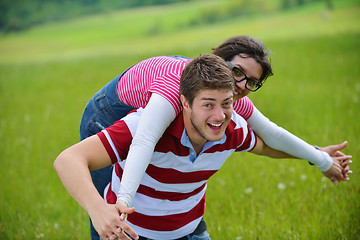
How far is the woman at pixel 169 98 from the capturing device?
241cm

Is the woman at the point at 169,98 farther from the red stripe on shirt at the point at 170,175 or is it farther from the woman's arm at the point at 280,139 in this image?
the red stripe on shirt at the point at 170,175

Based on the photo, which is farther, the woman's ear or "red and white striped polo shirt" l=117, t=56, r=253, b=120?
"red and white striped polo shirt" l=117, t=56, r=253, b=120

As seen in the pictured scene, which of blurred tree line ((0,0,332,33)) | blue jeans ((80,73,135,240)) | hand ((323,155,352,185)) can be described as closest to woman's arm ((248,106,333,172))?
hand ((323,155,352,185))

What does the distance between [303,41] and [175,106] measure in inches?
505

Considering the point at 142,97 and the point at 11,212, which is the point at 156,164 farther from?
the point at 11,212

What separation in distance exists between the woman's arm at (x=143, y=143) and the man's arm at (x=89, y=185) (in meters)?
0.13

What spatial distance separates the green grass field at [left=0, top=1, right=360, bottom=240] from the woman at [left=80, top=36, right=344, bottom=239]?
38.5 inches

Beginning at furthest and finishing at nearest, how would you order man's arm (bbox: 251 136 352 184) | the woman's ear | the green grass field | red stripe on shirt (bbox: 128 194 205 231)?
the green grass field < man's arm (bbox: 251 136 352 184) < red stripe on shirt (bbox: 128 194 205 231) < the woman's ear

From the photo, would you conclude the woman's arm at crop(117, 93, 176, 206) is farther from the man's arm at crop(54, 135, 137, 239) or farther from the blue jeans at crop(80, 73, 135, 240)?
the blue jeans at crop(80, 73, 135, 240)

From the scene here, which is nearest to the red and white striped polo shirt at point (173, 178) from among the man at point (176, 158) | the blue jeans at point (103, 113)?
the man at point (176, 158)

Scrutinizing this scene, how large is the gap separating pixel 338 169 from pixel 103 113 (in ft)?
5.79

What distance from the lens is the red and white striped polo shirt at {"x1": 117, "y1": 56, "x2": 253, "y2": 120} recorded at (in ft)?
8.37

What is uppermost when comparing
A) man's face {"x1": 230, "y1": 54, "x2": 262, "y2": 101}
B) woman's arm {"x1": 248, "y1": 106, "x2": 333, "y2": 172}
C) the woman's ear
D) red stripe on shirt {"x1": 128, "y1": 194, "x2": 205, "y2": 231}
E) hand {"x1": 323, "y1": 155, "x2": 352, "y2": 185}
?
the woman's ear

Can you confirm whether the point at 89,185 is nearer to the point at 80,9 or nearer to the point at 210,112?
the point at 210,112
